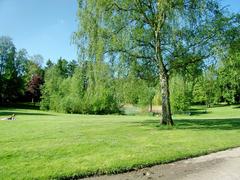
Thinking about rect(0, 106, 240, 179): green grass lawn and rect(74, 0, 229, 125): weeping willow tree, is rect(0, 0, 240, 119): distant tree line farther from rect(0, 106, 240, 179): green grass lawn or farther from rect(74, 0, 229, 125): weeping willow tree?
rect(0, 106, 240, 179): green grass lawn

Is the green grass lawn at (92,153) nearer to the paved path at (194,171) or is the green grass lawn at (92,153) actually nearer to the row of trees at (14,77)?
the paved path at (194,171)

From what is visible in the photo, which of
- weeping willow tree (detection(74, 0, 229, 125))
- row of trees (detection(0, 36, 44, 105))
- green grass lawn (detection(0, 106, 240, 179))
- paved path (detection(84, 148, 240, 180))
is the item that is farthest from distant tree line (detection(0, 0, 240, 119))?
row of trees (detection(0, 36, 44, 105))

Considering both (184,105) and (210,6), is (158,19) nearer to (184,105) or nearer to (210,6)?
(210,6)

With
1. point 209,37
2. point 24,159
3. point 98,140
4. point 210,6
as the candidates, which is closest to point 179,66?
point 209,37

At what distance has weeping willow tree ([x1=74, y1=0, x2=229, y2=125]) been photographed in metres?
20.0

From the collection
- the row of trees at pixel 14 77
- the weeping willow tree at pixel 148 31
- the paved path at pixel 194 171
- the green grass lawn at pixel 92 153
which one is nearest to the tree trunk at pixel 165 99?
the weeping willow tree at pixel 148 31

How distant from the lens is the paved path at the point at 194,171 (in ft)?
29.0

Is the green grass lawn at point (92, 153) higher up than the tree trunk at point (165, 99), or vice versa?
the tree trunk at point (165, 99)

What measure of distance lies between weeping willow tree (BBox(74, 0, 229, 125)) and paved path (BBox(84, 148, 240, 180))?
10.0 metres

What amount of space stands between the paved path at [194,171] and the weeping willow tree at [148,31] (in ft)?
32.9

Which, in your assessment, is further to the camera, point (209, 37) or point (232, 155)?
point (209, 37)

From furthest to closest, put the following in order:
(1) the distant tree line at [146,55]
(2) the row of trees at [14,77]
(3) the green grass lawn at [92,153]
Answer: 1. (2) the row of trees at [14,77]
2. (1) the distant tree line at [146,55]
3. (3) the green grass lawn at [92,153]

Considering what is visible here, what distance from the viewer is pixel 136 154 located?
11.4m

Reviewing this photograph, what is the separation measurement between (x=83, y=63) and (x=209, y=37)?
7.22 m
